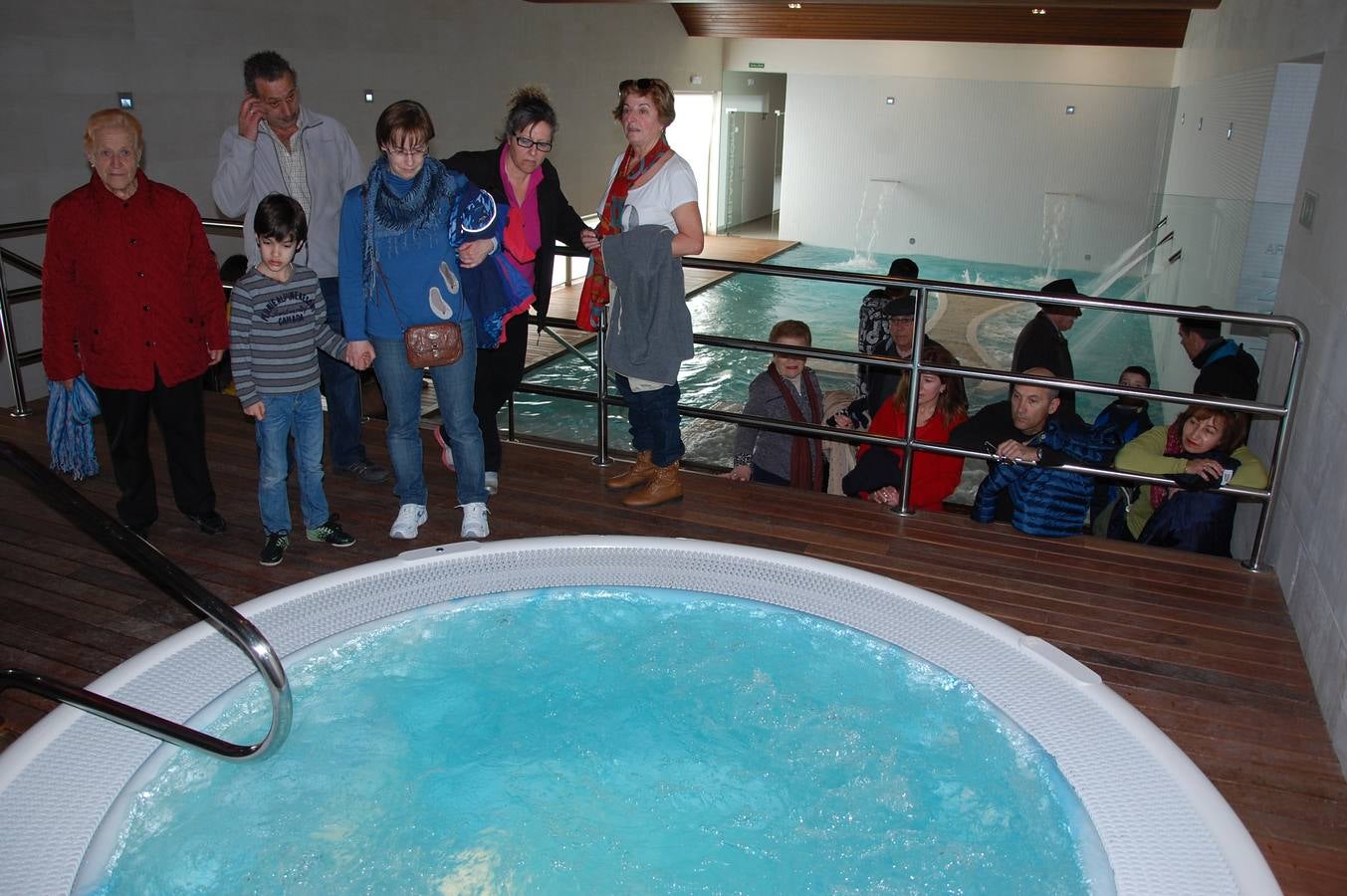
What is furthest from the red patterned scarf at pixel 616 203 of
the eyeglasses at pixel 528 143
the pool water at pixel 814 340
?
the pool water at pixel 814 340

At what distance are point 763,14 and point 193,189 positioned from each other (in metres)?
9.38

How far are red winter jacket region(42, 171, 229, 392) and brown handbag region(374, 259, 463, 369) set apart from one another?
660 mm

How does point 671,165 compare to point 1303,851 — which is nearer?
point 1303,851

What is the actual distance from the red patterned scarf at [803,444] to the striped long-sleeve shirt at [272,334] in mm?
1918

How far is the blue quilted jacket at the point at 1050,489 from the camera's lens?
369 cm

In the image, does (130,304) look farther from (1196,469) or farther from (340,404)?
(1196,469)

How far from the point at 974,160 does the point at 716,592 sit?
463 inches

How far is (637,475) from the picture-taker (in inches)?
160

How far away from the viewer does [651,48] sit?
1354 centimetres

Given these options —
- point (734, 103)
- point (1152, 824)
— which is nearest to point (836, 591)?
point (1152, 824)

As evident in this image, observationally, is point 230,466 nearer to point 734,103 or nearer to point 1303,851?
Result: point 1303,851

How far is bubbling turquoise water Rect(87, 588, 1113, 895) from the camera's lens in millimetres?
2459

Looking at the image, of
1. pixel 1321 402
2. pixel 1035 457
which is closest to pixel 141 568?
pixel 1035 457

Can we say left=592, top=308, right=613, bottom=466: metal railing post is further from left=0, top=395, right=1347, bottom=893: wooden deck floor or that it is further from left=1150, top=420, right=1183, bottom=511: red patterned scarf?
left=1150, top=420, right=1183, bottom=511: red patterned scarf
